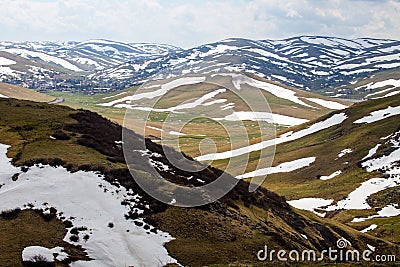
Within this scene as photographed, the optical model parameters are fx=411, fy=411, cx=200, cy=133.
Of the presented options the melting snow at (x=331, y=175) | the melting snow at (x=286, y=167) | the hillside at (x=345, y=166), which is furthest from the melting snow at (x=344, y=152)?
the melting snow at (x=331, y=175)

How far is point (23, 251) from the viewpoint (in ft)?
78.0

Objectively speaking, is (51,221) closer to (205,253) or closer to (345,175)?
(205,253)

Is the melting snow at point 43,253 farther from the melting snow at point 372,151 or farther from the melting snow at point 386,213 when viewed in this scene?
the melting snow at point 372,151

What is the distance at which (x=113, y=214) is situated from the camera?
30.8 m

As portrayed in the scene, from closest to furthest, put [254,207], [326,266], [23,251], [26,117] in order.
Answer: [23,251], [326,266], [254,207], [26,117]

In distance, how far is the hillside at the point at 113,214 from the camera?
27.1 metres

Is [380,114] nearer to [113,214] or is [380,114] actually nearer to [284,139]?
[284,139]

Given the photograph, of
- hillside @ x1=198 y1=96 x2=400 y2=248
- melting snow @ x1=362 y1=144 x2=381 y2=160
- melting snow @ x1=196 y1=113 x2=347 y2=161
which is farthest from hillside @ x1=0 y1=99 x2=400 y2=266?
melting snow @ x1=196 y1=113 x2=347 y2=161

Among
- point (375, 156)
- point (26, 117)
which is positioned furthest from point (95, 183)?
point (375, 156)

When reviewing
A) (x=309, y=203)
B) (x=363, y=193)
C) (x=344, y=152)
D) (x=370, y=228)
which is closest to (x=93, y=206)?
(x=370, y=228)

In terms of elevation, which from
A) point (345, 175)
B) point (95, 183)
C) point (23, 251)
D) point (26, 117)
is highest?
point (345, 175)

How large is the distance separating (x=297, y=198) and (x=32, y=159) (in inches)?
2538

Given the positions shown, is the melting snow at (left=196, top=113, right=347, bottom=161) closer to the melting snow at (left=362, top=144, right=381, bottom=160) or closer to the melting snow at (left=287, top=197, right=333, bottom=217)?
the melting snow at (left=362, top=144, right=381, bottom=160)

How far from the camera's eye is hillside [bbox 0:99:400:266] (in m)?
27.1
